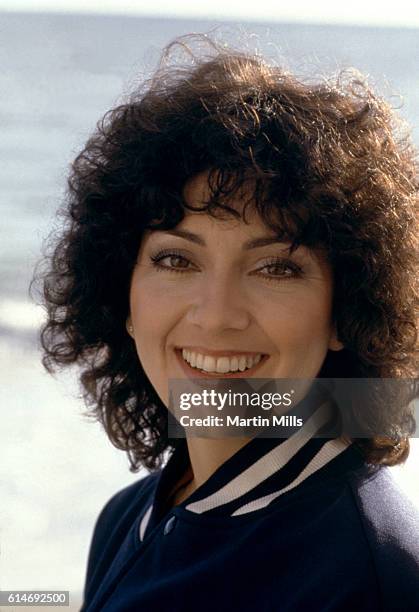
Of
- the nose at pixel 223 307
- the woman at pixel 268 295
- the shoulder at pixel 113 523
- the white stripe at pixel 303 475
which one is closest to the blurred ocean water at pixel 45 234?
the shoulder at pixel 113 523

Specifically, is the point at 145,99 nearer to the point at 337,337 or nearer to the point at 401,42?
the point at 337,337

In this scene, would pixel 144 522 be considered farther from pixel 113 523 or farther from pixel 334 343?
pixel 334 343

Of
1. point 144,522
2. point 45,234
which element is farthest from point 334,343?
point 45,234

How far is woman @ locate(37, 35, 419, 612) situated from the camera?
1.34 metres

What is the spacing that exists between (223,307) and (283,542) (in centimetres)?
36

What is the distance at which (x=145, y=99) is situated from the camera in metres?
1.56

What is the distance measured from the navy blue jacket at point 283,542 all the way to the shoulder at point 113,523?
0.25m

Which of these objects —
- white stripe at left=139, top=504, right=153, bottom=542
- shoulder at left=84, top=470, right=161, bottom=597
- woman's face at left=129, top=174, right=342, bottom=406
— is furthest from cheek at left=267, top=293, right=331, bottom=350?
shoulder at left=84, top=470, right=161, bottom=597

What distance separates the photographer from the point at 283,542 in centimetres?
135

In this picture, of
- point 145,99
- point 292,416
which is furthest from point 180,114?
point 292,416

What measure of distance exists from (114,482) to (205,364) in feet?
3.35

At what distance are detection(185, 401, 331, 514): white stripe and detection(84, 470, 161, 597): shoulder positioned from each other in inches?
18.3

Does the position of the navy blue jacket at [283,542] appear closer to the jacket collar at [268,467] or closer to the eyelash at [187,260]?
the jacket collar at [268,467]

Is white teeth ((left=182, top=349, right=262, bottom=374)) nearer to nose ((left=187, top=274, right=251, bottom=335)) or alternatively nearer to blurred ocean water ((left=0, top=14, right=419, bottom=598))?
nose ((left=187, top=274, right=251, bottom=335))
